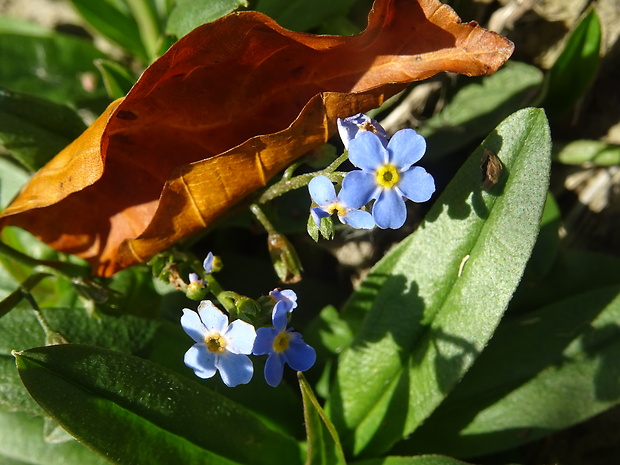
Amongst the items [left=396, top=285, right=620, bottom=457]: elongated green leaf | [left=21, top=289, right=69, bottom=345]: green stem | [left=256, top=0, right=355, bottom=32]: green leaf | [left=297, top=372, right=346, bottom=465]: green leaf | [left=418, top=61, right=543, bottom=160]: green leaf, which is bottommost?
[left=396, top=285, right=620, bottom=457]: elongated green leaf

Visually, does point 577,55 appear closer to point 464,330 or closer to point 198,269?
point 464,330

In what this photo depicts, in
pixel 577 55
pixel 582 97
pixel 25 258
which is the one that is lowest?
pixel 582 97

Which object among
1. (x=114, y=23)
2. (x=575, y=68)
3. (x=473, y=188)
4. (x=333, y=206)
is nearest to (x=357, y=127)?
(x=333, y=206)

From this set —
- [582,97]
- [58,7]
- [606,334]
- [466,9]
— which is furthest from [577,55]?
[58,7]

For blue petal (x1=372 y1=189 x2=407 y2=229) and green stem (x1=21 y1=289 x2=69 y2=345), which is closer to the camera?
blue petal (x1=372 y1=189 x2=407 y2=229)

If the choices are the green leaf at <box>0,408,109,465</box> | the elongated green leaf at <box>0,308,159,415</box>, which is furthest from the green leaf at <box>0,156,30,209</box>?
the green leaf at <box>0,408,109,465</box>

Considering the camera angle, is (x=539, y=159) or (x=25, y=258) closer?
(x=539, y=159)

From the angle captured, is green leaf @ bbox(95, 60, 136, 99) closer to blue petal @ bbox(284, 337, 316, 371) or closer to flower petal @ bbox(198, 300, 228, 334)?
flower petal @ bbox(198, 300, 228, 334)
